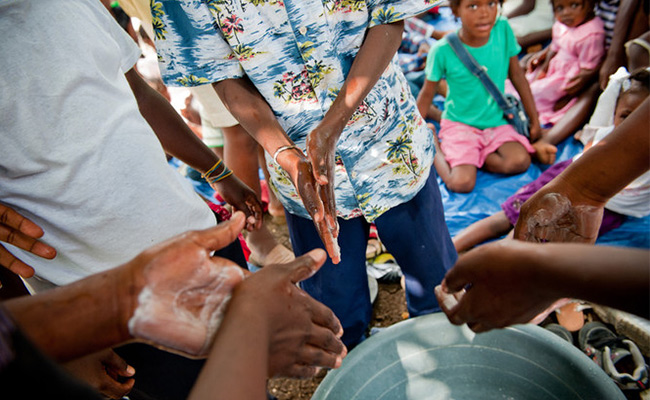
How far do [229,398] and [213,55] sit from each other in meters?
1.04

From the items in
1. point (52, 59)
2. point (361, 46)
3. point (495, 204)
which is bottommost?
point (495, 204)

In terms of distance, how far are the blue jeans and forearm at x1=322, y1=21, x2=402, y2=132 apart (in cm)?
50

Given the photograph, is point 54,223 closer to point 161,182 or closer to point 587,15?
point 161,182

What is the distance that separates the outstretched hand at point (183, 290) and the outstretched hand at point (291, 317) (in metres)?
0.05

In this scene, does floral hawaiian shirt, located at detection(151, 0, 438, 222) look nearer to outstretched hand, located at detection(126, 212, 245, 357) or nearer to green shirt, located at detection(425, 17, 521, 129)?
outstretched hand, located at detection(126, 212, 245, 357)

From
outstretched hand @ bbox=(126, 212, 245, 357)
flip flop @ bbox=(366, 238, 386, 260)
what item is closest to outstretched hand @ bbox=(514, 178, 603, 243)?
outstretched hand @ bbox=(126, 212, 245, 357)

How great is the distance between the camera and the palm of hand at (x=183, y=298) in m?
0.71

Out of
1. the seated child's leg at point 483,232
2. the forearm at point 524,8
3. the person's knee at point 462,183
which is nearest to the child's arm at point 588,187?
the seated child's leg at point 483,232

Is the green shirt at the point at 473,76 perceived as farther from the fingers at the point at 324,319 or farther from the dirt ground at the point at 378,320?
the fingers at the point at 324,319

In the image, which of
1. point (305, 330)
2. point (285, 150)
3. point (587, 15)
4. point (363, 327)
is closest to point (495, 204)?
point (363, 327)

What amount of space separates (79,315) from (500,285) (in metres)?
0.82

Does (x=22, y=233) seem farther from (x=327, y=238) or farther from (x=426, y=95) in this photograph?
(x=426, y=95)

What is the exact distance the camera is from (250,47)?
127cm

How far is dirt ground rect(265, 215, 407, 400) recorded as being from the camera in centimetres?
208
